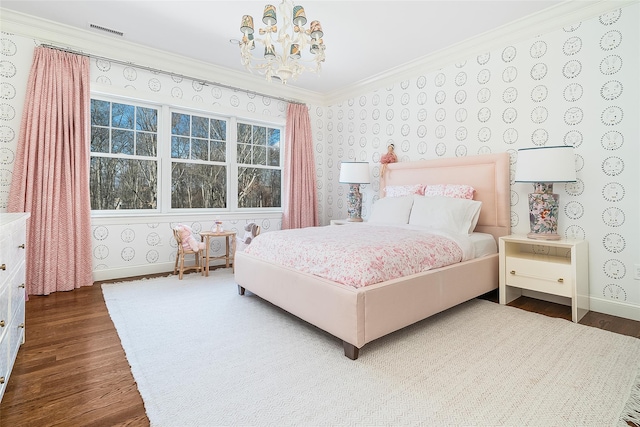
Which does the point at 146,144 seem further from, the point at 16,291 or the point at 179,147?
the point at 16,291

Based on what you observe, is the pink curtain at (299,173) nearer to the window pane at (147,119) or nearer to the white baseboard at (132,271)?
the white baseboard at (132,271)

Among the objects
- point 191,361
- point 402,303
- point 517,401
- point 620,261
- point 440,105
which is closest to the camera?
point 517,401

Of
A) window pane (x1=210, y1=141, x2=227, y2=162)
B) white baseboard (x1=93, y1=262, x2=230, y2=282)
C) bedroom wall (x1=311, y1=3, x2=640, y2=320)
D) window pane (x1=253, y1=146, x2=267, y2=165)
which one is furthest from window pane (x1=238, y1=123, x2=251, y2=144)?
bedroom wall (x1=311, y1=3, x2=640, y2=320)

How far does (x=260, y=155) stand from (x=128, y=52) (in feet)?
6.67

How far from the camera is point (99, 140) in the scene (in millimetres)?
3654

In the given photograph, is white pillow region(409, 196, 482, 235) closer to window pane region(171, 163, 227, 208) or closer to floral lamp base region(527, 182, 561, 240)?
floral lamp base region(527, 182, 561, 240)

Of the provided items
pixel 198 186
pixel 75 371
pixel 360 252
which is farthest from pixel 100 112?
pixel 360 252

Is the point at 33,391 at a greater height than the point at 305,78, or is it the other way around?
the point at 305,78

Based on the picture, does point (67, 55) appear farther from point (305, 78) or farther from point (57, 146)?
point (305, 78)

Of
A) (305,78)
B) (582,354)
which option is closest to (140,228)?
(305,78)

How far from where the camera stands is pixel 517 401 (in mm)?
1470

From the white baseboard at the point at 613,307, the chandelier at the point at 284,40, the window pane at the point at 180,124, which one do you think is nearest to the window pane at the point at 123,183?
the window pane at the point at 180,124

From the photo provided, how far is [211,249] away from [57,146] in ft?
6.51

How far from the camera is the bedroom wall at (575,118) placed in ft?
8.27
